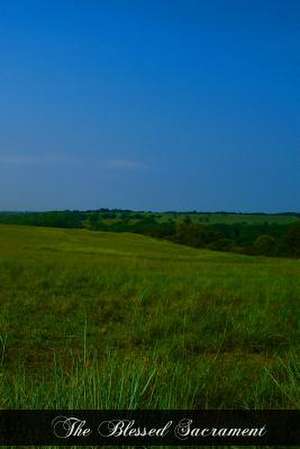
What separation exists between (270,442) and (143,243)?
3990cm

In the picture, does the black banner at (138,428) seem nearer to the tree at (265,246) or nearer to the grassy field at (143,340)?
the grassy field at (143,340)

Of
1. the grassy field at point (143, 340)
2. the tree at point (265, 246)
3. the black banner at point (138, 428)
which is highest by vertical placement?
the black banner at point (138, 428)

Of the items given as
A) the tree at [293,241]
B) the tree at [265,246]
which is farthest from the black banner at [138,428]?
the tree at [265,246]

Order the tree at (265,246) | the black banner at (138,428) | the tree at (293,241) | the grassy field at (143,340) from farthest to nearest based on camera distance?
the tree at (265,246) → the tree at (293,241) → the grassy field at (143,340) → the black banner at (138,428)

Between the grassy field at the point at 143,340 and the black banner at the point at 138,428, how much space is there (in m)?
0.17

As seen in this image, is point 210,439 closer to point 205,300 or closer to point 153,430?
point 153,430

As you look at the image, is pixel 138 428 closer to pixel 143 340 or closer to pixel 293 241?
pixel 143 340

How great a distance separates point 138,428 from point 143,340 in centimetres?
527

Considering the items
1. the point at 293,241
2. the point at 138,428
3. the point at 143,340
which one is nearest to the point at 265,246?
the point at 293,241

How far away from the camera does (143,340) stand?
334 inches

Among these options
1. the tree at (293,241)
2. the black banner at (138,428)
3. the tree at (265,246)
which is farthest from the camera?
the tree at (265,246)

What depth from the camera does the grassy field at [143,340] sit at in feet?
12.6

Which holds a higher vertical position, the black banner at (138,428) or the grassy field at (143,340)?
the black banner at (138,428)

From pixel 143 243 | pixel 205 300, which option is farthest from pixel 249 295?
pixel 143 243
